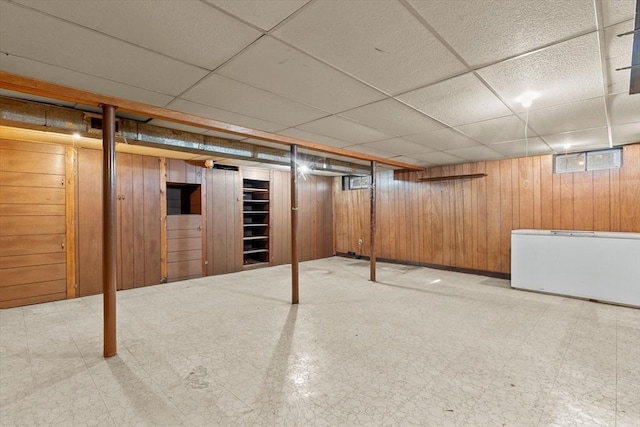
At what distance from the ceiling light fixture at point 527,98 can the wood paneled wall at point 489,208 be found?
2.94 m

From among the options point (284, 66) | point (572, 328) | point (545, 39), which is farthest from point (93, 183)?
point (572, 328)

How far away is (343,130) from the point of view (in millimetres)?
3350

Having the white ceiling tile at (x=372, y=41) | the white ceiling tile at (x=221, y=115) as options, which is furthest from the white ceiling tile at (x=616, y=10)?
the white ceiling tile at (x=221, y=115)

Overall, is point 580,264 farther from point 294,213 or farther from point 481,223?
point 294,213

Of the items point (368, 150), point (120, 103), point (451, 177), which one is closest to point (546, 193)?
point (451, 177)

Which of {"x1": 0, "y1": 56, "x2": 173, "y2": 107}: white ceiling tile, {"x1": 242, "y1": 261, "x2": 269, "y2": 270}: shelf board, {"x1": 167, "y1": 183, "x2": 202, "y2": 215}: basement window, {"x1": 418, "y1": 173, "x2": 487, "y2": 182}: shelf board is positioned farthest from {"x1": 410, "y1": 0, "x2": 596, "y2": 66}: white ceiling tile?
{"x1": 242, "y1": 261, "x2": 269, "y2": 270}: shelf board

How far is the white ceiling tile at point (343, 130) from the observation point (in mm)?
3053

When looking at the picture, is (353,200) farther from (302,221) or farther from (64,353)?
(64,353)

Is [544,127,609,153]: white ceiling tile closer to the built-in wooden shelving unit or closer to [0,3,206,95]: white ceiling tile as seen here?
[0,3,206,95]: white ceiling tile

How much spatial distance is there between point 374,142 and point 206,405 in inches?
130

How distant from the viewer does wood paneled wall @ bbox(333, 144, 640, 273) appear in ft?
13.9

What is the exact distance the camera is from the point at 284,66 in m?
1.87

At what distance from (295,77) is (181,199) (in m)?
4.79

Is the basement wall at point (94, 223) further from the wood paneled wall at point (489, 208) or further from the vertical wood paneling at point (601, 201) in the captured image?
the vertical wood paneling at point (601, 201)
